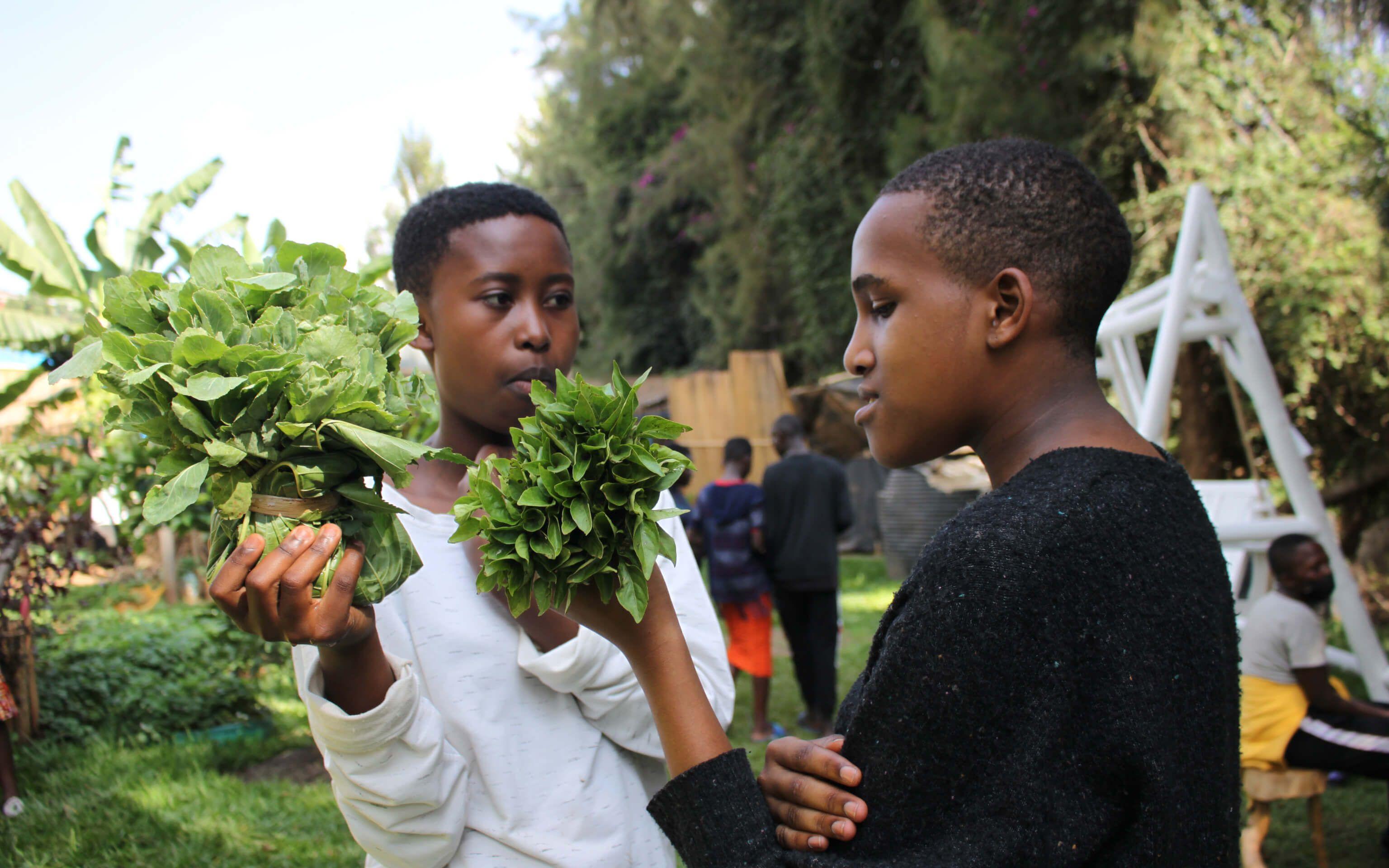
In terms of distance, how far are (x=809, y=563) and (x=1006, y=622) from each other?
5.62 m

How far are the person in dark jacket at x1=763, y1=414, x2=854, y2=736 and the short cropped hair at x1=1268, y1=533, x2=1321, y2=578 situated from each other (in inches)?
110

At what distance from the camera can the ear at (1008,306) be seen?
1293 millimetres

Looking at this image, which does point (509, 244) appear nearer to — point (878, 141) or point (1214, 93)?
point (1214, 93)

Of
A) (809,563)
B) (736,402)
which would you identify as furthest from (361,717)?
(736,402)

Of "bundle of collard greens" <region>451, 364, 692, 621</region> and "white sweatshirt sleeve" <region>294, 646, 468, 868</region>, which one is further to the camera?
"white sweatshirt sleeve" <region>294, 646, 468, 868</region>

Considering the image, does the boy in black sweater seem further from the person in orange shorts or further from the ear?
the person in orange shorts

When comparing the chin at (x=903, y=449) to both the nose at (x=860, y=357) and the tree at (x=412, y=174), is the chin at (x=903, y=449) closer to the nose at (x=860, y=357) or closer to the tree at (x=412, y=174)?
the nose at (x=860, y=357)

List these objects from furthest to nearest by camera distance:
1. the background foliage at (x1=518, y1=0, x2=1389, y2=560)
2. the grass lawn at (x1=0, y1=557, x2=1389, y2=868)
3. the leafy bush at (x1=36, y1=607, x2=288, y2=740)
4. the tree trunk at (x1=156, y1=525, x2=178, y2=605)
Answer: the tree trunk at (x1=156, y1=525, x2=178, y2=605) → the background foliage at (x1=518, y1=0, x2=1389, y2=560) → the leafy bush at (x1=36, y1=607, x2=288, y2=740) → the grass lawn at (x1=0, y1=557, x2=1389, y2=868)

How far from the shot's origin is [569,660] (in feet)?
5.00

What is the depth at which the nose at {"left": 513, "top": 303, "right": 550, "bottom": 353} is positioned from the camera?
5.76 feet

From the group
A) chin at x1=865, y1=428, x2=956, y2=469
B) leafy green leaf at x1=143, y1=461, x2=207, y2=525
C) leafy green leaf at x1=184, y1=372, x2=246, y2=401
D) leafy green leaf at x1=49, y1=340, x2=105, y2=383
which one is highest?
leafy green leaf at x1=49, y1=340, x2=105, y2=383

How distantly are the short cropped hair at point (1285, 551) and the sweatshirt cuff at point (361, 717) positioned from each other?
428 centimetres

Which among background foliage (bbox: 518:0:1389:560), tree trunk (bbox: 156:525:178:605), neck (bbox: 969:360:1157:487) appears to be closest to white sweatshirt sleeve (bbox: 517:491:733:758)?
neck (bbox: 969:360:1157:487)

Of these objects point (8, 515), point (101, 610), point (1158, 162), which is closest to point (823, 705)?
point (8, 515)
